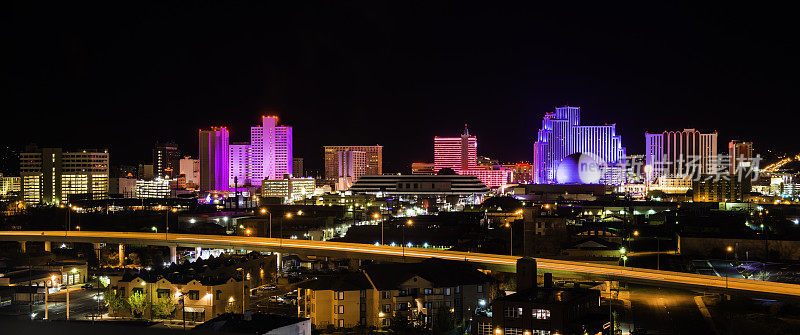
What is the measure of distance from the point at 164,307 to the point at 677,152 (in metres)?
84.0

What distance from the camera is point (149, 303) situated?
14711mm

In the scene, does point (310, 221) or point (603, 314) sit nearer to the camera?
point (603, 314)

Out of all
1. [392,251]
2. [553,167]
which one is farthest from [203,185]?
[392,251]

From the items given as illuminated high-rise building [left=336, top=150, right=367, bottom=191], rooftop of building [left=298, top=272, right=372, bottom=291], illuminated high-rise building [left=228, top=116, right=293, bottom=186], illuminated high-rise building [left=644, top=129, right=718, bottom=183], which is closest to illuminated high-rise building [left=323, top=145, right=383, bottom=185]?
illuminated high-rise building [left=336, top=150, right=367, bottom=191]

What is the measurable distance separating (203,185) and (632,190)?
152 feet

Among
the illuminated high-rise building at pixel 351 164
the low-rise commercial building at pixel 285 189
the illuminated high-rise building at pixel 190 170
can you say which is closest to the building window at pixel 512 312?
the low-rise commercial building at pixel 285 189

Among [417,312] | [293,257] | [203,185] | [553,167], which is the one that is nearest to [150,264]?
[293,257]

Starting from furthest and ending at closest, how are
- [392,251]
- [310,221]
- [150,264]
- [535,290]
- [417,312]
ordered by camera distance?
[310,221] < [150,264] < [392,251] < [417,312] < [535,290]

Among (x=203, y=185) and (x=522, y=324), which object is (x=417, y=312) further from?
(x=203, y=185)

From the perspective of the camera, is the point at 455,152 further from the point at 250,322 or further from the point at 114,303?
the point at 250,322

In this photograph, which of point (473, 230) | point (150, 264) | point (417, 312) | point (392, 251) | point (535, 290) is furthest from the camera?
point (473, 230)

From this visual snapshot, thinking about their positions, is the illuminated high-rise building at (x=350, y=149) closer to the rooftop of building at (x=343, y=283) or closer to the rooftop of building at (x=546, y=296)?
the rooftop of building at (x=343, y=283)

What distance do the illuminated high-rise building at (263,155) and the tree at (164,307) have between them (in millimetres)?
60760

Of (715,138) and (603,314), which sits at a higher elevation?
(715,138)
